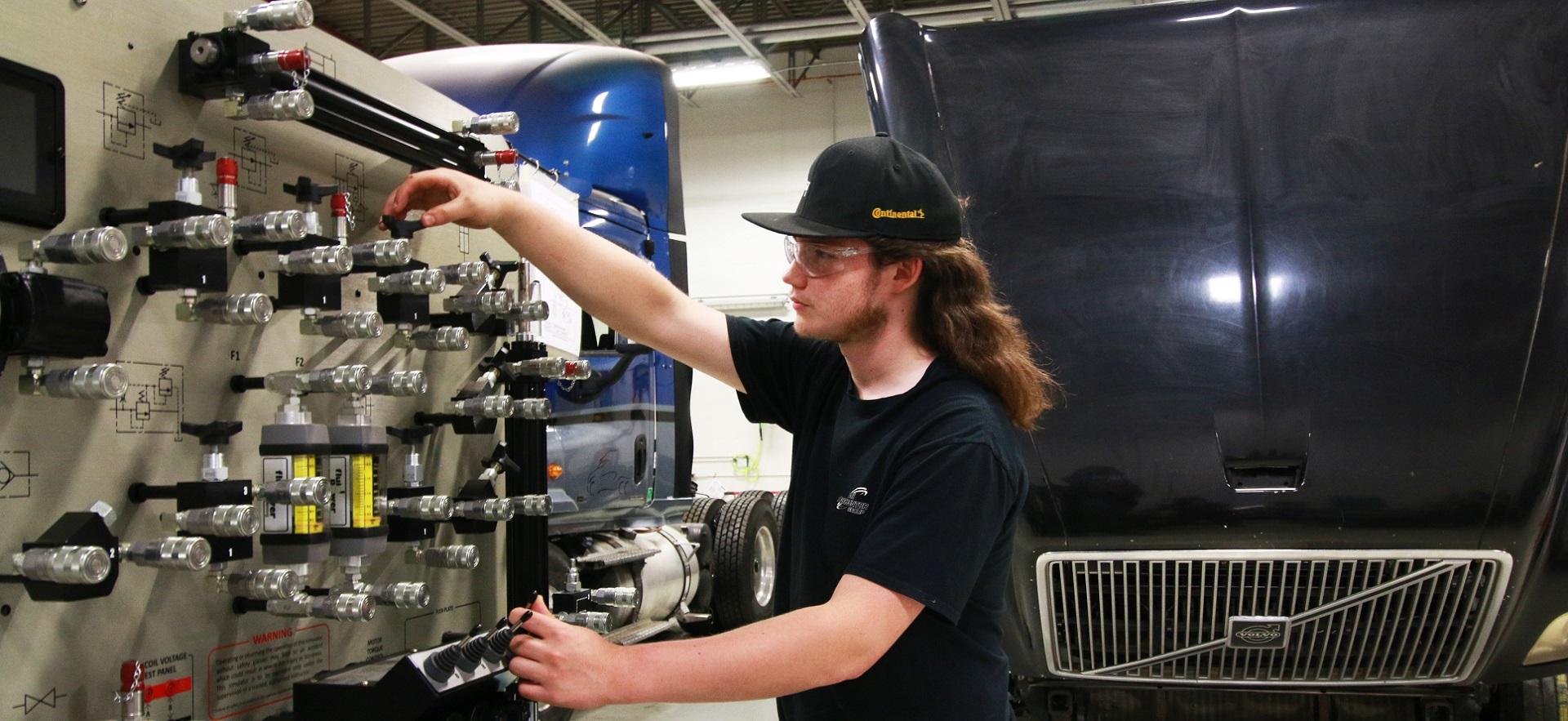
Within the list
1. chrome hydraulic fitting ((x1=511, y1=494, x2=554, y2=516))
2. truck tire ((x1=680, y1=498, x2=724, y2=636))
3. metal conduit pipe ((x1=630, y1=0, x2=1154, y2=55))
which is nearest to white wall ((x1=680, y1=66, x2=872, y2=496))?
metal conduit pipe ((x1=630, y1=0, x2=1154, y2=55))

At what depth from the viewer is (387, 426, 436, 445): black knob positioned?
2.08 metres

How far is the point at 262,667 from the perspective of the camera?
71.9 inches

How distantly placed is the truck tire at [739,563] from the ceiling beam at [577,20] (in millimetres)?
6527

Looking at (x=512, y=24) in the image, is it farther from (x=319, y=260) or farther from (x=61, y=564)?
(x=61, y=564)


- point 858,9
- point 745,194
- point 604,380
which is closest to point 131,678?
point 604,380

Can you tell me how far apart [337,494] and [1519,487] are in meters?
2.82

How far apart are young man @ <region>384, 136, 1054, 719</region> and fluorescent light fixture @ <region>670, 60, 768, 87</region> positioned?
40.2 ft

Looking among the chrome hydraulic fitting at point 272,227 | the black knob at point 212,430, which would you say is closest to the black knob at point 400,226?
the chrome hydraulic fitting at point 272,227

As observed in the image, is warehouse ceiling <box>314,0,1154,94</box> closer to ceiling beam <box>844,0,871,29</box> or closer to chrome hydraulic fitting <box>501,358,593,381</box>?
ceiling beam <box>844,0,871,29</box>

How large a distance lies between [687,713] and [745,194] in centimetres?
1058

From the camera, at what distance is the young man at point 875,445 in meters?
1.67

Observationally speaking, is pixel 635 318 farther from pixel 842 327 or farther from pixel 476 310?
pixel 842 327

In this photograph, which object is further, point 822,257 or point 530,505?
point 530,505

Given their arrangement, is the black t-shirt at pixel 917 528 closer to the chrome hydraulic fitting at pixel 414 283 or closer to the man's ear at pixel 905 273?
the man's ear at pixel 905 273
